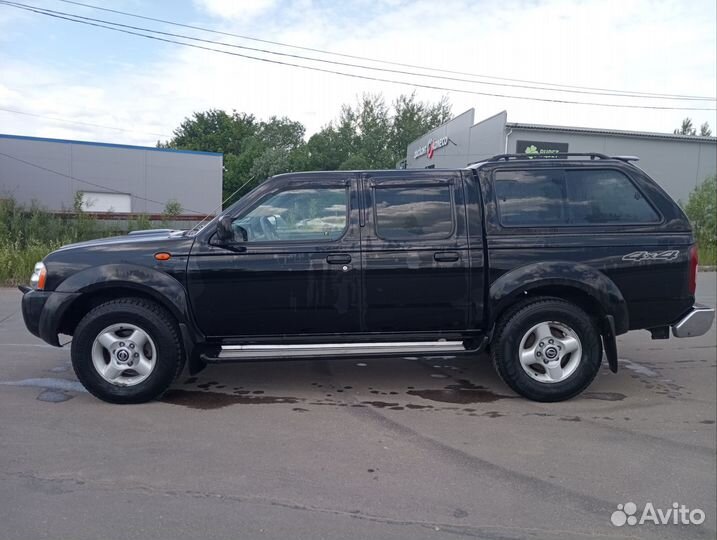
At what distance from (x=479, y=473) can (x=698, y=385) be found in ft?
10.6

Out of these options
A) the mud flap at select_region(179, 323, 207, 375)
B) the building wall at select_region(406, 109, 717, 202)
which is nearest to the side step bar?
the mud flap at select_region(179, 323, 207, 375)

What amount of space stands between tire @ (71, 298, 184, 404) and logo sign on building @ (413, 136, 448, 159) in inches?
1160

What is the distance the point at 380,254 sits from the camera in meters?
5.00

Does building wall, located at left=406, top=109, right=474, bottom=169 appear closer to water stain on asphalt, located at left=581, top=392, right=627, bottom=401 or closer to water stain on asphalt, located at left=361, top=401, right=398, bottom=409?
water stain on asphalt, located at left=581, top=392, right=627, bottom=401

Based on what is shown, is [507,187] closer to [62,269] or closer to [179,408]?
[179,408]

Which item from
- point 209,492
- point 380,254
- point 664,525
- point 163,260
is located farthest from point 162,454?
point 664,525

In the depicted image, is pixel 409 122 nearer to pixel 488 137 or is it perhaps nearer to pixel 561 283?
pixel 488 137

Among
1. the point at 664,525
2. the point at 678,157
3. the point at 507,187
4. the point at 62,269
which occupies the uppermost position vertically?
the point at 678,157

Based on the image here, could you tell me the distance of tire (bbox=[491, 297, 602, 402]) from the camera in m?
5.07

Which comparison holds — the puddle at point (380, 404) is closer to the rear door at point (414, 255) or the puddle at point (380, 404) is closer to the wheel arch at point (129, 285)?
the rear door at point (414, 255)

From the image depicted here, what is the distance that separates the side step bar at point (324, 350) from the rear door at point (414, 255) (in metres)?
0.16

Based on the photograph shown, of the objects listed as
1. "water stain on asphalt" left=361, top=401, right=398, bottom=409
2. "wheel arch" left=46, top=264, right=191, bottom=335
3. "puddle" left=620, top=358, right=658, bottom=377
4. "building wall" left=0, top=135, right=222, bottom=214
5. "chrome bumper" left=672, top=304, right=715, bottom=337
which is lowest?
"water stain on asphalt" left=361, top=401, right=398, bottom=409

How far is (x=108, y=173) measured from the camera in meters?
34.2

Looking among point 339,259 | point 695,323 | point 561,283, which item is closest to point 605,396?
point 695,323
